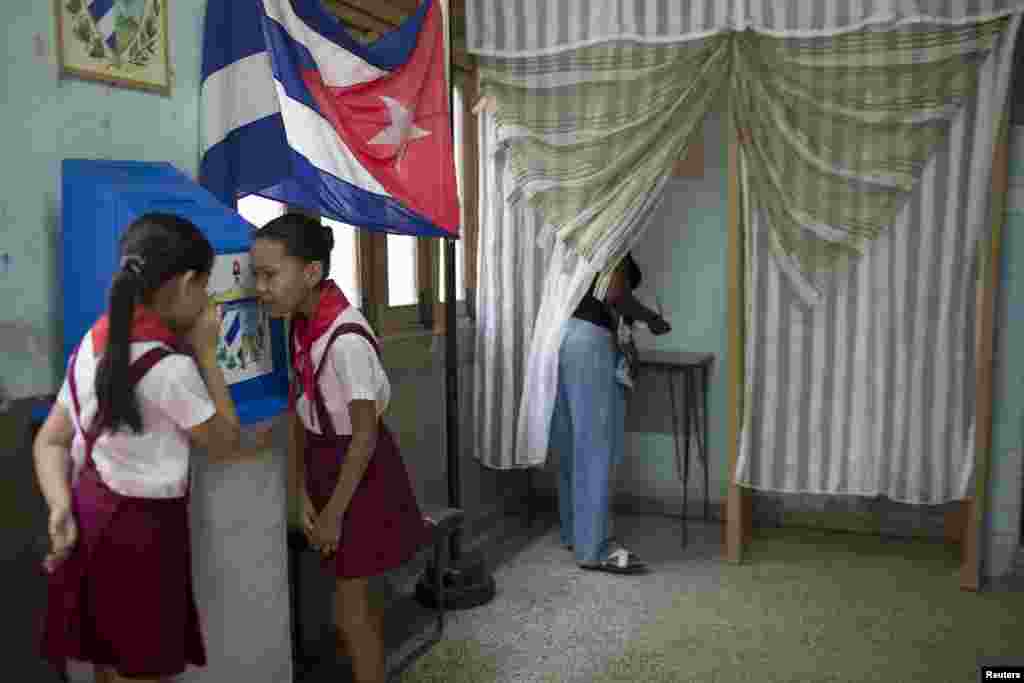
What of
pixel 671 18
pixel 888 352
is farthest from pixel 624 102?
pixel 888 352

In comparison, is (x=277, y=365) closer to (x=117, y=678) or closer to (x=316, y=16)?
(x=117, y=678)

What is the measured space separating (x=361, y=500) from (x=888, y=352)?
2.08 meters

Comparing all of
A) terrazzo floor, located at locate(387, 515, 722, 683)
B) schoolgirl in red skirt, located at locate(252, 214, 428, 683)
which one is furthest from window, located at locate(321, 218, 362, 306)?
terrazzo floor, located at locate(387, 515, 722, 683)

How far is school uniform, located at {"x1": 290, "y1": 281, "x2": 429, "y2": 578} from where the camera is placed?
73.9 inches

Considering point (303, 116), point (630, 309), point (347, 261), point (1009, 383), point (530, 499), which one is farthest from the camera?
point (530, 499)

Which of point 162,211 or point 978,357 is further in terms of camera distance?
point 978,357

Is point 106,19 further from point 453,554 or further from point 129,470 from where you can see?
point 453,554

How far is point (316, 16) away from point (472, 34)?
142 cm

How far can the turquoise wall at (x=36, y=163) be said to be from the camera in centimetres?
156

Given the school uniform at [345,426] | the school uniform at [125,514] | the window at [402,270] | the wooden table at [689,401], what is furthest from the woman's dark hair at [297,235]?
the wooden table at [689,401]

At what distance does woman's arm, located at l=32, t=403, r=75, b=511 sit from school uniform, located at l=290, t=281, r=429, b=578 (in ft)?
1.87

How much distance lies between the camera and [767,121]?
308cm

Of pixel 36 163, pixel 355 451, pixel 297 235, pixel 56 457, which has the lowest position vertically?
pixel 355 451

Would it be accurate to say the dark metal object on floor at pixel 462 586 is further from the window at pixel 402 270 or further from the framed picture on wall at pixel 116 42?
the framed picture on wall at pixel 116 42
